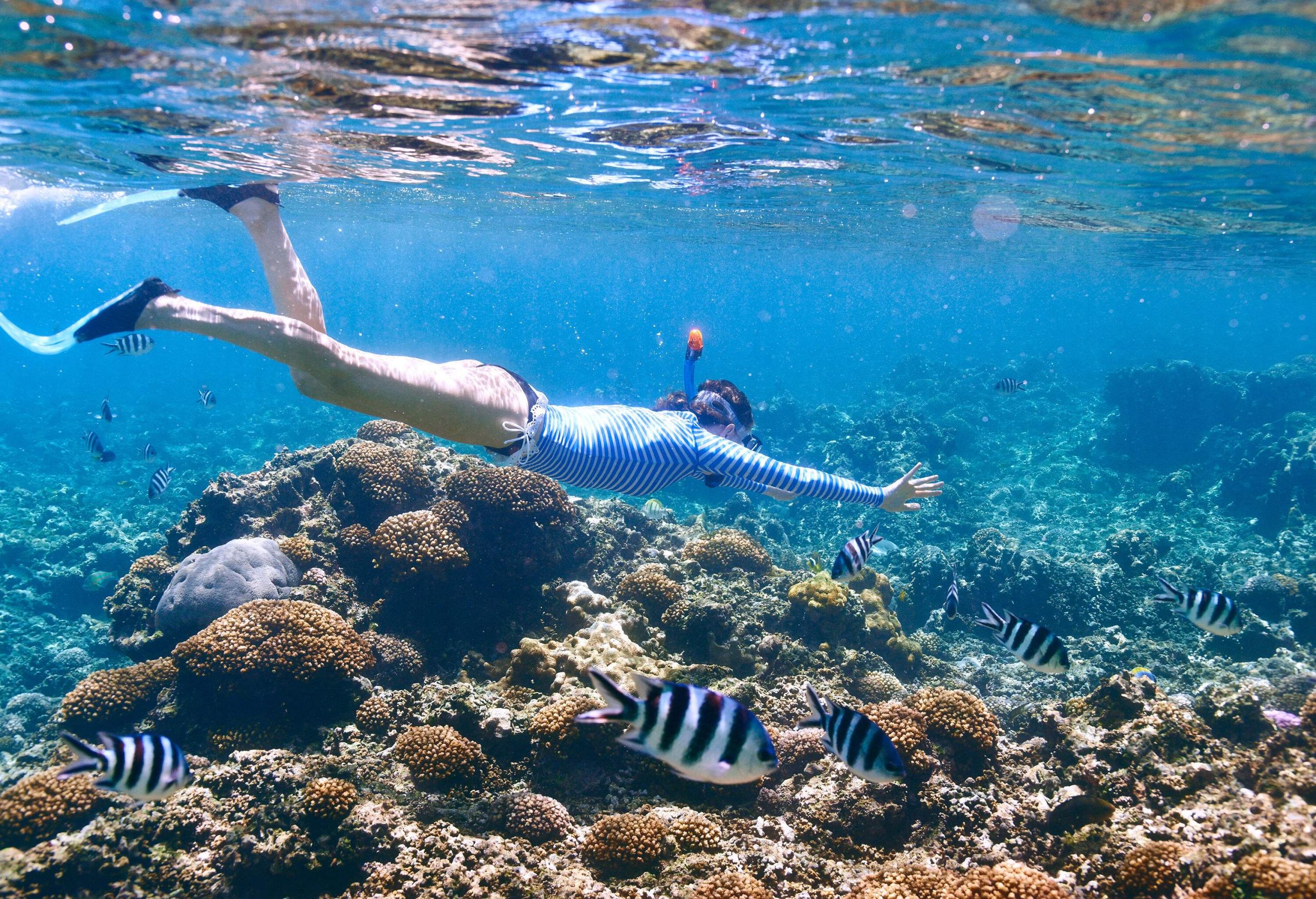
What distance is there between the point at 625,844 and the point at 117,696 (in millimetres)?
5815

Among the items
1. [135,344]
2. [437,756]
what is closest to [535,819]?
[437,756]

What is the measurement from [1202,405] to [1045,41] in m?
24.5

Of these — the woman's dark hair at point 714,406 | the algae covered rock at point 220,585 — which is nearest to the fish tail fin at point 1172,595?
the woman's dark hair at point 714,406

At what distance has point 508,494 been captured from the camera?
8219 mm

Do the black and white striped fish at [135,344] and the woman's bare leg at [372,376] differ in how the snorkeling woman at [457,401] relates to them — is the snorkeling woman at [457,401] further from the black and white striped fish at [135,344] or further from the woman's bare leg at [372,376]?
the black and white striped fish at [135,344]

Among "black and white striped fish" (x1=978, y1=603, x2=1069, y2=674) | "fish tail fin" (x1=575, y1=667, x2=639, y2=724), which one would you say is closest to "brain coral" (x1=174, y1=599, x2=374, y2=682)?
"fish tail fin" (x1=575, y1=667, x2=639, y2=724)

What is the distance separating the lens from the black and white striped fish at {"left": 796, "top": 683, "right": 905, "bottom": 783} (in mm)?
3389

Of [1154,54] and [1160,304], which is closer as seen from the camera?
[1154,54]

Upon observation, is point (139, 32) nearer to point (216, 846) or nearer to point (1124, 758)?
point (216, 846)

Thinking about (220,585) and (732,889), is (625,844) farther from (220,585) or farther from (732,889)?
(220,585)

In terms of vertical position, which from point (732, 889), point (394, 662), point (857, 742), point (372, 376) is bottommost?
point (394, 662)

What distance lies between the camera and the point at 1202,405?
2489 centimetres

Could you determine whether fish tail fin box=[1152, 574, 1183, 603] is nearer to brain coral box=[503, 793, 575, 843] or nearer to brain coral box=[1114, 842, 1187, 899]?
brain coral box=[1114, 842, 1187, 899]

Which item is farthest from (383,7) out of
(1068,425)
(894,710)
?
(1068,425)
